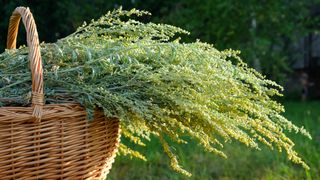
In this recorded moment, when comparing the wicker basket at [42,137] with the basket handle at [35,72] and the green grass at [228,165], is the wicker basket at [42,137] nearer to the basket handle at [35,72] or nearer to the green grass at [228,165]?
the basket handle at [35,72]

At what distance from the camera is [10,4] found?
426cm

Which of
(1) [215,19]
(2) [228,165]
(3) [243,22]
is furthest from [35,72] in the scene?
(3) [243,22]

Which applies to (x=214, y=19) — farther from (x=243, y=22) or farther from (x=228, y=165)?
(x=228, y=165)

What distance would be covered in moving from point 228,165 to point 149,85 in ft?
5.64

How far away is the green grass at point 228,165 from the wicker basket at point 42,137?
4.57 ft

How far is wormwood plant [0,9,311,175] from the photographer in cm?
140

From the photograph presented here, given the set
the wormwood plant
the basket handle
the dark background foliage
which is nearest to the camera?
the basket handle

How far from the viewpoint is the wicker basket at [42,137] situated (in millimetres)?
1289

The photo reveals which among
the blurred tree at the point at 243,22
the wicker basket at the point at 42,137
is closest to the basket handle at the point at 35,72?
the wicker basket at the point at 42,137

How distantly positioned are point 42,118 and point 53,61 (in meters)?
0.25

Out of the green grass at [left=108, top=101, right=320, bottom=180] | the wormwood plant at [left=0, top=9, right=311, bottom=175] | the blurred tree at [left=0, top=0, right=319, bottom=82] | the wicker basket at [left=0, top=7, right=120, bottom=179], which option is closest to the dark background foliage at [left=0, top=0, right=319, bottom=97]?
the blurred tree at [left=0, top=0, right=319, bottom=82]

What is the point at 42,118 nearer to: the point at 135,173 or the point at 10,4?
the point at 135,173

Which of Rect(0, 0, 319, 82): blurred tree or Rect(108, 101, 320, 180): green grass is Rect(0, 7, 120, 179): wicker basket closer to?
Rect(108, 101, 320, 180): green grass

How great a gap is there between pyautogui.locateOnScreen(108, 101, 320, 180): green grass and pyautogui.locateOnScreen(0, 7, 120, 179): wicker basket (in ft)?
4.57
